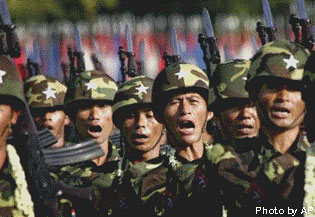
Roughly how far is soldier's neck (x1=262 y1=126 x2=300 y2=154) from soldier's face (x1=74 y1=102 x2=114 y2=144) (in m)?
3.70

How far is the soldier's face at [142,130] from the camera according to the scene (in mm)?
10180

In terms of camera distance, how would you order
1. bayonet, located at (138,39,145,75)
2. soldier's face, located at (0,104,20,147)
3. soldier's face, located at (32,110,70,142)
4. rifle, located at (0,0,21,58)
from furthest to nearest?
bayonet, located at (138,39,145,75) < soldier's face, located at (32,110,70,142) < rifle, located at (0,0,21,58) < soldier's face, located at (0,104,20,147)

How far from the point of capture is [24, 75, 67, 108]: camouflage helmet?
13297 mm

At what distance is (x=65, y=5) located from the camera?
4244 centimetres

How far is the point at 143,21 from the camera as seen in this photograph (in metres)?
41.6

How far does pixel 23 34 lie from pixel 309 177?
99.2ft

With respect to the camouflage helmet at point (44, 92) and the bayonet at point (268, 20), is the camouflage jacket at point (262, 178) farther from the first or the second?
the camouflage helmet at point (44, 92)

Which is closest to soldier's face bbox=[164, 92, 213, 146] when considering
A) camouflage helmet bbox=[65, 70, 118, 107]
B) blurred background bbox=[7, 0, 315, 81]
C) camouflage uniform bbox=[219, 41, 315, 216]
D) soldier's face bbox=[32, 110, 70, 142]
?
camouflage uniform bbox=[219, 41, 315, 216]

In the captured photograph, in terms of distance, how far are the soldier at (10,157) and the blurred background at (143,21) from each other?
2647 cm

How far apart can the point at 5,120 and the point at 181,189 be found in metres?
1.56

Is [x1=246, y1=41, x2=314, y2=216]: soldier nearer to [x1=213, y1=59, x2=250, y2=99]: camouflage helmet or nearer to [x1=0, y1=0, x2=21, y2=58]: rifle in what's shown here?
[x1=0, y1=0, x2=21, y2=58]: rifle

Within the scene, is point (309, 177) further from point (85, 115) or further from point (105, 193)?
point (85, 115)

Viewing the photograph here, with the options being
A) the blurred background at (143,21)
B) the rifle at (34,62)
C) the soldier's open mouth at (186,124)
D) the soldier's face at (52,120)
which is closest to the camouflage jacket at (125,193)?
the soldier's open mouth at (186,124)

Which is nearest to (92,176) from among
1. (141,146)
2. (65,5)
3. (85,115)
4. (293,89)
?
(141,146)
